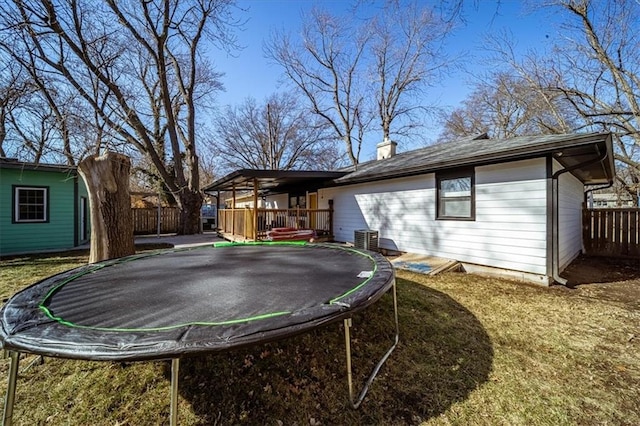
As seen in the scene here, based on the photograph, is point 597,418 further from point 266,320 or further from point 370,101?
point 370,101

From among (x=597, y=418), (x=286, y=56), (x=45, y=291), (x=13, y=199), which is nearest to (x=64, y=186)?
(x=13, y=199)

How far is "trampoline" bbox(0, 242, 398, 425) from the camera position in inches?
52.2

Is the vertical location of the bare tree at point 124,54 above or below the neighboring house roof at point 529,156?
above

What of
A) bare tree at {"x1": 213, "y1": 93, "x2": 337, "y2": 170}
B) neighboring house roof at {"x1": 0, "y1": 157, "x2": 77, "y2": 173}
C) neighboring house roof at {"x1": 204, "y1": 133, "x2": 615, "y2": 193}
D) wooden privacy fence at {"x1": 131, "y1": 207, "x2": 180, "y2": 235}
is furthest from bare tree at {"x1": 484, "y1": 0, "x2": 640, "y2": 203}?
wooden privacy fence at {"x1": 131, "y1": 207, "x2": 180, "y2": 235}

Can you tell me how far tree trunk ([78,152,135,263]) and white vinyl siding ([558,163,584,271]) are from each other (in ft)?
26.5

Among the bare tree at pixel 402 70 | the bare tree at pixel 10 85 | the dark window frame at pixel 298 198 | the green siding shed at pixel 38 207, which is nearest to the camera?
the bare tree at pixel 10 85

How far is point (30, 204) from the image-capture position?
27.1 ft

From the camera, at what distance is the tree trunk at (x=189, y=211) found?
12.7 meters

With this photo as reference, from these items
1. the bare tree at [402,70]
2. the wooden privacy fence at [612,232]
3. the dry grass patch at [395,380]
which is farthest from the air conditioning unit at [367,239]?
the bare tree at [402,70]

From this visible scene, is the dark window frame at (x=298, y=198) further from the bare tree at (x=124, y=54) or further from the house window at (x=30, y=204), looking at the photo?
the house window at (x=30, y=204)

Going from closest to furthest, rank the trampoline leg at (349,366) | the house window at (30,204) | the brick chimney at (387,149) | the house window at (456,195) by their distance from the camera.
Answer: the trampoline leg at (349,366), the house window at (456,195), the house window at (30,204), the brick chimney at (387,149)

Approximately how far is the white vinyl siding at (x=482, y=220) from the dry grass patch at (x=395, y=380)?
1773mm

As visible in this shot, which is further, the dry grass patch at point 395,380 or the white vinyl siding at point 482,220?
the white vinyl siding at point 482,220

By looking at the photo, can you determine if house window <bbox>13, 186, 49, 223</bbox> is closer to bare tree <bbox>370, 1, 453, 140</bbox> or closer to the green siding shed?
the green siding shed
